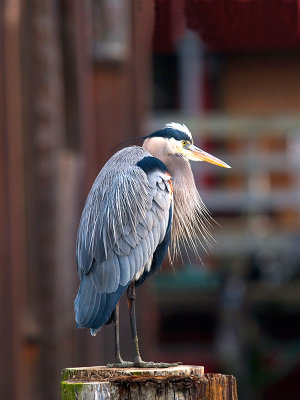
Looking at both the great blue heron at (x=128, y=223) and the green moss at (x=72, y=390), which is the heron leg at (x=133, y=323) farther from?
the green moss at (x=72, y=390)

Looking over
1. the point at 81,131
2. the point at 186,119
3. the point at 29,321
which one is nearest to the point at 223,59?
the point at 186,119

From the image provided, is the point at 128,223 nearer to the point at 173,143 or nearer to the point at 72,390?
the point at 173,143

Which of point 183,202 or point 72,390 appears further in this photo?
point 183,202

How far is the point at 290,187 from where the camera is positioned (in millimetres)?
12023

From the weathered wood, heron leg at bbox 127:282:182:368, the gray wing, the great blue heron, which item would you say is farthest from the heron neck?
the weathered wood

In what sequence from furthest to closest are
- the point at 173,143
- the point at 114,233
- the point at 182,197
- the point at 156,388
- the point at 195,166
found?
1. the point at 195,166
2. the point at 182,197
3. the point at 173,143
4. the point at 114,233
5. the point at 156,388

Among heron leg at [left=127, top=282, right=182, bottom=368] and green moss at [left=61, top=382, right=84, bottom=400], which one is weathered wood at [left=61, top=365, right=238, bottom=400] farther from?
heron leg at [left=127, top=282, right=182, bottom=368]

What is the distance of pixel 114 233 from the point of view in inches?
146

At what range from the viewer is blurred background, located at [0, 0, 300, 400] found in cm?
599

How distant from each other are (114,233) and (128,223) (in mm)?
88

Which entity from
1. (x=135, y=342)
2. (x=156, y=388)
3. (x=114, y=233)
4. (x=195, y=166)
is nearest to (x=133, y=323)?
(x=135, y=342)

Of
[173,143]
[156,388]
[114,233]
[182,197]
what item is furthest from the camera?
[182,197]

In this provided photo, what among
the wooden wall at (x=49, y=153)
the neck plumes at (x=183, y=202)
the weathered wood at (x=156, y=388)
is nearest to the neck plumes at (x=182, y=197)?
the neck plumes at (x=183, y=202)

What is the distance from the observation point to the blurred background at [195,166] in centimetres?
599
